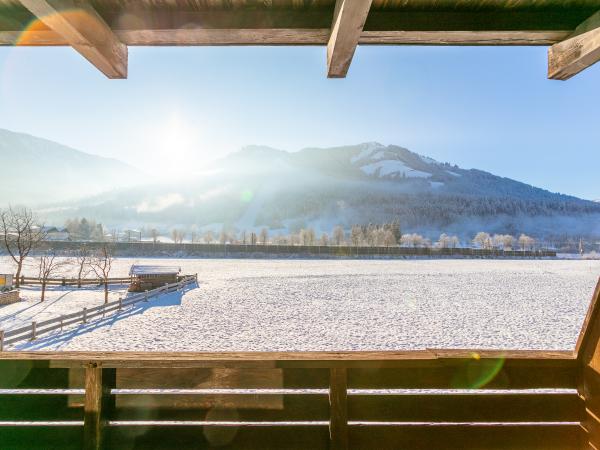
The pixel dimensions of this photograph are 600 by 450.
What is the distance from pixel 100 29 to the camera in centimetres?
183

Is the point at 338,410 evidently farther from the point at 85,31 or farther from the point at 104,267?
the point at 104,267

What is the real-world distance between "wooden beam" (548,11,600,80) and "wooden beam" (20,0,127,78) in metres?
2.50

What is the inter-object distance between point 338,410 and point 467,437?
860 millimetres

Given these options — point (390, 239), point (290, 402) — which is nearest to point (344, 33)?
point (290, 402)

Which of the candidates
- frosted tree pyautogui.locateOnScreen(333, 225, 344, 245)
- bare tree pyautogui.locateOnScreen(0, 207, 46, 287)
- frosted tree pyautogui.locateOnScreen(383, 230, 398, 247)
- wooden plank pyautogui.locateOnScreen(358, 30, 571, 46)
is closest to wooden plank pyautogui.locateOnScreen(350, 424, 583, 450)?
wooden plank pyautogui.locateOnScreen(358, 30, 571, 46)

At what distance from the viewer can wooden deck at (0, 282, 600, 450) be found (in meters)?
2.20

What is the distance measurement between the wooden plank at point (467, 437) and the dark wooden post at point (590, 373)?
0.07m

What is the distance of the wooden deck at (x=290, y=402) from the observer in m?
2.20

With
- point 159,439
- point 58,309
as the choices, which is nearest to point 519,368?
point 159,439

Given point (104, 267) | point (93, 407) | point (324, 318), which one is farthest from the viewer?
point (104, 267)

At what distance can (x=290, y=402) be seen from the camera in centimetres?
226

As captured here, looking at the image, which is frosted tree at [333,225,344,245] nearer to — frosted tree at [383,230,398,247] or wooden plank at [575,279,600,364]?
frosted tree at [383,230,398,247]

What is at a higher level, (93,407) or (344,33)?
(344,33)

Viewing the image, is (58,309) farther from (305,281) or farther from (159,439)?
(159,439)
